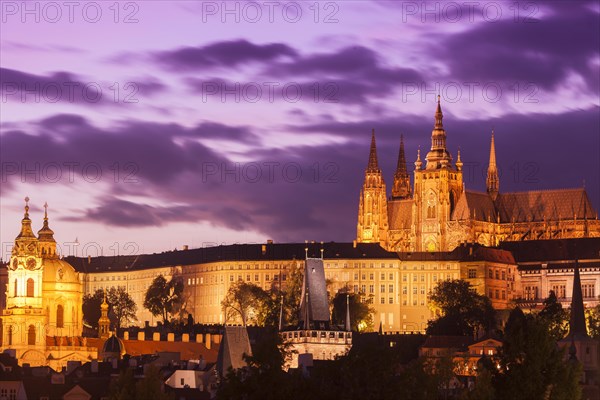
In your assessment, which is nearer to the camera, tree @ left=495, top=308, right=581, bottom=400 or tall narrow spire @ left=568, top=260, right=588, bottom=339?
tree @ left=495, top=308, right=581, bottom=400

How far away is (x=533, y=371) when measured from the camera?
115188mm

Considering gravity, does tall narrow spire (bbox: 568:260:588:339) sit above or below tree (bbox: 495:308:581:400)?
above

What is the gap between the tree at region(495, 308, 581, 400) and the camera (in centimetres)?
11512

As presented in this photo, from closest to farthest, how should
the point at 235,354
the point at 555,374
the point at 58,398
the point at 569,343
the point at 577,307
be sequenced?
the point at 555,374 → the point at 58,398 → the point at 235,354 → the point at 569,343 → the point at 577,307

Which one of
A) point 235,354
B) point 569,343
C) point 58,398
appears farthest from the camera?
point 569,343

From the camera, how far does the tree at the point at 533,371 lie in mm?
115125

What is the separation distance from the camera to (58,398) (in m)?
136

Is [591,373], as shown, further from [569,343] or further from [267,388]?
[267,388]

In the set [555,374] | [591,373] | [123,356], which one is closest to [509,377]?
[555,374]

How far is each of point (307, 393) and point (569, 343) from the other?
217 feet

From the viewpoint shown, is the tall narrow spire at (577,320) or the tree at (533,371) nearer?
the tree at (533,371)

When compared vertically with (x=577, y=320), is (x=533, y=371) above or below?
below

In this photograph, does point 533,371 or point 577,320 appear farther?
point 577,320

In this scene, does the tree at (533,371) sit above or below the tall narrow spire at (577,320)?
below
